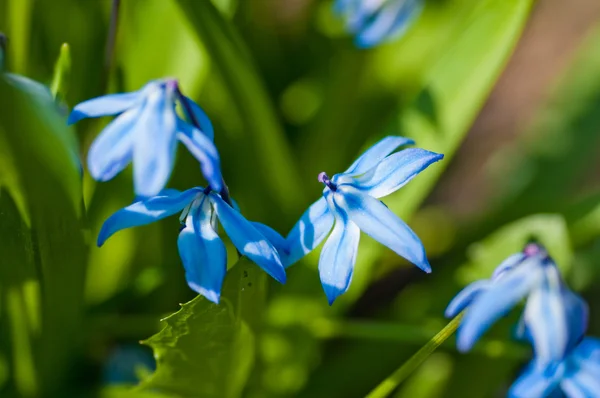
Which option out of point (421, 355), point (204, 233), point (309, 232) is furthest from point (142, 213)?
point (421, 355)

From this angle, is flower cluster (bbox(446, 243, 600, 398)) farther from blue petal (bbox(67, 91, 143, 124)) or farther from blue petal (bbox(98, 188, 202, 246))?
blue petal (bbox(67, 91, 143, 124))

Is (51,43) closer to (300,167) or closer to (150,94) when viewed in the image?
(300,167)

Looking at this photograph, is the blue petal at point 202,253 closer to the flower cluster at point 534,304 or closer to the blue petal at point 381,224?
the blue petal at point 381,224

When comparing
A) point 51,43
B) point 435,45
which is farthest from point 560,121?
point 51,43

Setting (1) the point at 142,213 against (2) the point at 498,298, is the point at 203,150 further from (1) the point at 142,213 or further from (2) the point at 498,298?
(2) the point at 498,298

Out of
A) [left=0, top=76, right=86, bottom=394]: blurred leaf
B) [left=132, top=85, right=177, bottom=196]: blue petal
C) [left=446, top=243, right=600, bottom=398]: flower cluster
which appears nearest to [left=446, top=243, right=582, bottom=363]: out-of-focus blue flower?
[left=446, top=243, right=600, bottom=398]: flower cluster

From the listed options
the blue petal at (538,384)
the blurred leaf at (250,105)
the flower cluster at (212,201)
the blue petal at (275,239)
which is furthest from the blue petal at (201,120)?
the blue petal at (538,384)
